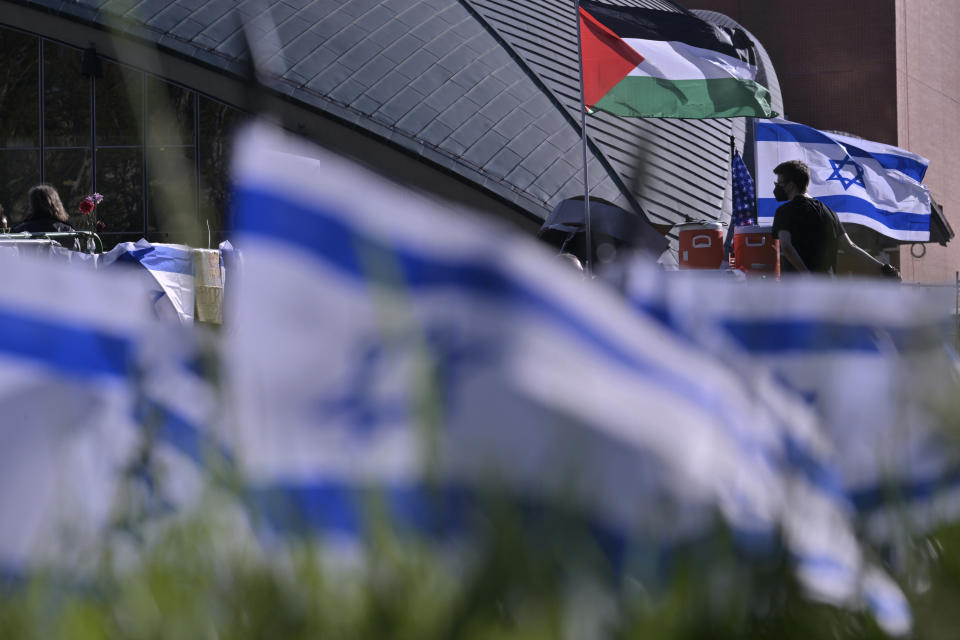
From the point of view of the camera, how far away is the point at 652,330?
40.2 inches

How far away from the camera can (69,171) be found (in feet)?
53.0

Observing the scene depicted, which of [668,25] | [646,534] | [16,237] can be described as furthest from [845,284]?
[668,25]

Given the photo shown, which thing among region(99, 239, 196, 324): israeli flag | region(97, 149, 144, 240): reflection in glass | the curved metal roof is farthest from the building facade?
region(99, 239, 196, 324): israeli flag

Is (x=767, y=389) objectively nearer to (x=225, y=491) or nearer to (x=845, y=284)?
(x=845, y=284)

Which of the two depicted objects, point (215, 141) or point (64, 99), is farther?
point (64, 99)

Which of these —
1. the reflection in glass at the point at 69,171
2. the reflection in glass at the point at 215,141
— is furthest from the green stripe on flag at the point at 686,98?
the reflection in glass at the point at 69,171

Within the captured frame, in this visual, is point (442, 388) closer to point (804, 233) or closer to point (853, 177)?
point (804, 233)

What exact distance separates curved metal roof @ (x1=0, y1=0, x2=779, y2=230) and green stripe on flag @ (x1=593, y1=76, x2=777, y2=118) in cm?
568

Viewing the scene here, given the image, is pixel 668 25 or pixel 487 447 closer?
pixel 487 447

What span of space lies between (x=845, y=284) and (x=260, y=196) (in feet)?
2.31

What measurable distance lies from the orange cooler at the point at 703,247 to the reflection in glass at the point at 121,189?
1151 centimetres

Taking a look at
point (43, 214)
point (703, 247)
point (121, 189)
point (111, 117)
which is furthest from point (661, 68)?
point (111, 117)

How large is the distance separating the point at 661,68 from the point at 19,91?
12.0 meters

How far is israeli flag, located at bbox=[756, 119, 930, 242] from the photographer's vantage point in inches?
434
